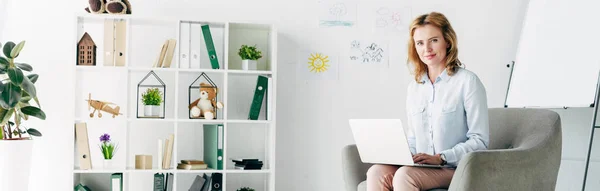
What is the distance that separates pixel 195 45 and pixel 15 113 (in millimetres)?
932

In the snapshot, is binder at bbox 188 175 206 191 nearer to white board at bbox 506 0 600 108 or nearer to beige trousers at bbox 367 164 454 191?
beige trousers at bbox 367 164 454 191

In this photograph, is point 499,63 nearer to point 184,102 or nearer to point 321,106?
point 321,106

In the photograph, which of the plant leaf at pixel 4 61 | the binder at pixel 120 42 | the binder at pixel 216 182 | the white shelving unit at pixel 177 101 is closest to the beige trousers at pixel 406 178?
the white shelving unit at pixel 177 101

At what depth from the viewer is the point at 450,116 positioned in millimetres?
2535

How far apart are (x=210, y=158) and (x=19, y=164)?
3.07 feet

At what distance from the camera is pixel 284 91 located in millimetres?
3893

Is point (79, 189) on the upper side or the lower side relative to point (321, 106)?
lower

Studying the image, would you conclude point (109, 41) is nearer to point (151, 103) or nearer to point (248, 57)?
point (151, 103)

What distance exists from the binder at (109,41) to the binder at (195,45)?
0.40 meters

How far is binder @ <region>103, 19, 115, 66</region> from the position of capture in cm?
346

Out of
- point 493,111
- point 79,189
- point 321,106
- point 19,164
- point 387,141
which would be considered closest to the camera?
point 387,141

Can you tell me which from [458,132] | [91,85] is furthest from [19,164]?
[458,132]

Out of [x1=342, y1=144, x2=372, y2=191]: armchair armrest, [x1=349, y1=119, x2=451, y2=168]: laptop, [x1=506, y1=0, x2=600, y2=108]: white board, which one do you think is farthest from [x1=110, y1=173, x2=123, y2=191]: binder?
[x1=506, y1=0, x2=600, y2=108]: white board

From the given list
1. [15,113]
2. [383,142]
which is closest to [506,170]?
[383,142]
